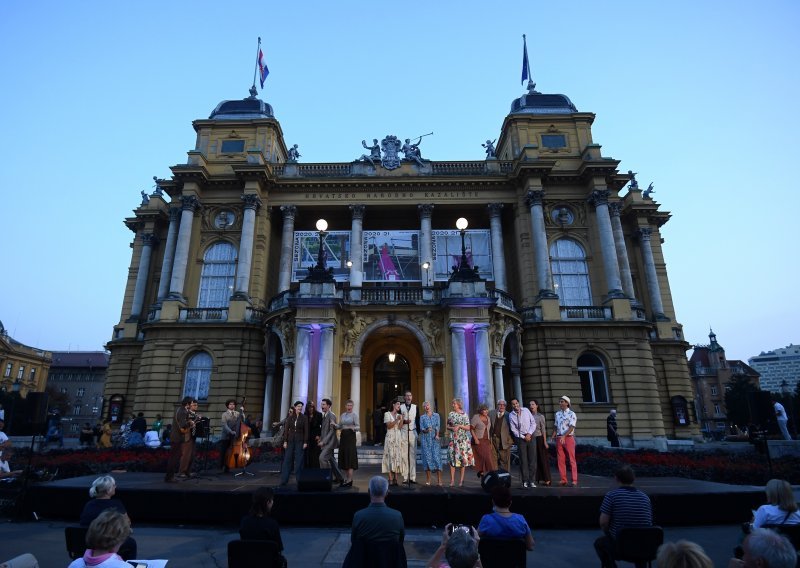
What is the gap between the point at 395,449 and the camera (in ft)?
38.1

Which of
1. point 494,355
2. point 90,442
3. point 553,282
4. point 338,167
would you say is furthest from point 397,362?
point 90,442

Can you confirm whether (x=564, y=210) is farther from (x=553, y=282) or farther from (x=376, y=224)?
(x=376, y=224)

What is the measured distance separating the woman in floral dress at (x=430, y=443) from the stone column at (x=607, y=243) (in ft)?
70.6

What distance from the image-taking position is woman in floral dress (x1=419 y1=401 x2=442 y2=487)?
11758 mm

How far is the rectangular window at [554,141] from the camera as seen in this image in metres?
34.1

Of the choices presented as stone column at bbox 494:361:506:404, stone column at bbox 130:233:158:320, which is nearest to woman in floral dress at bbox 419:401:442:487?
stone column at bbox 494:361:506:404

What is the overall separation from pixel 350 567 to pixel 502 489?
171 centimetres

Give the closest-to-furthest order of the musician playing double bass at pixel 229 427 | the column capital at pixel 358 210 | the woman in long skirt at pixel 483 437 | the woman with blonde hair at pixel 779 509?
1. the woman with blonde hair at pixel 779 509
2. the woman in long skirt at pixel 483 437
3. the musician playing double bass at pixel 229 427
4. the column capital at pixel 358 210

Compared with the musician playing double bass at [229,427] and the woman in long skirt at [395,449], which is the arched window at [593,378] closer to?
the woman in long skirt at [395,449]

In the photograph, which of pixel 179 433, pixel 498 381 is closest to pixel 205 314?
pixel 179 433

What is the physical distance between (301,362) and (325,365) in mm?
1159

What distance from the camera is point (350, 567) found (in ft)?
14.3

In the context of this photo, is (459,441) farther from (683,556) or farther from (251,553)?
(683,556)

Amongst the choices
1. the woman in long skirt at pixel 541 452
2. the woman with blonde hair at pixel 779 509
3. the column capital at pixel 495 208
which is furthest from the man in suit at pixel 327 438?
the column capital at pixel 495 208
